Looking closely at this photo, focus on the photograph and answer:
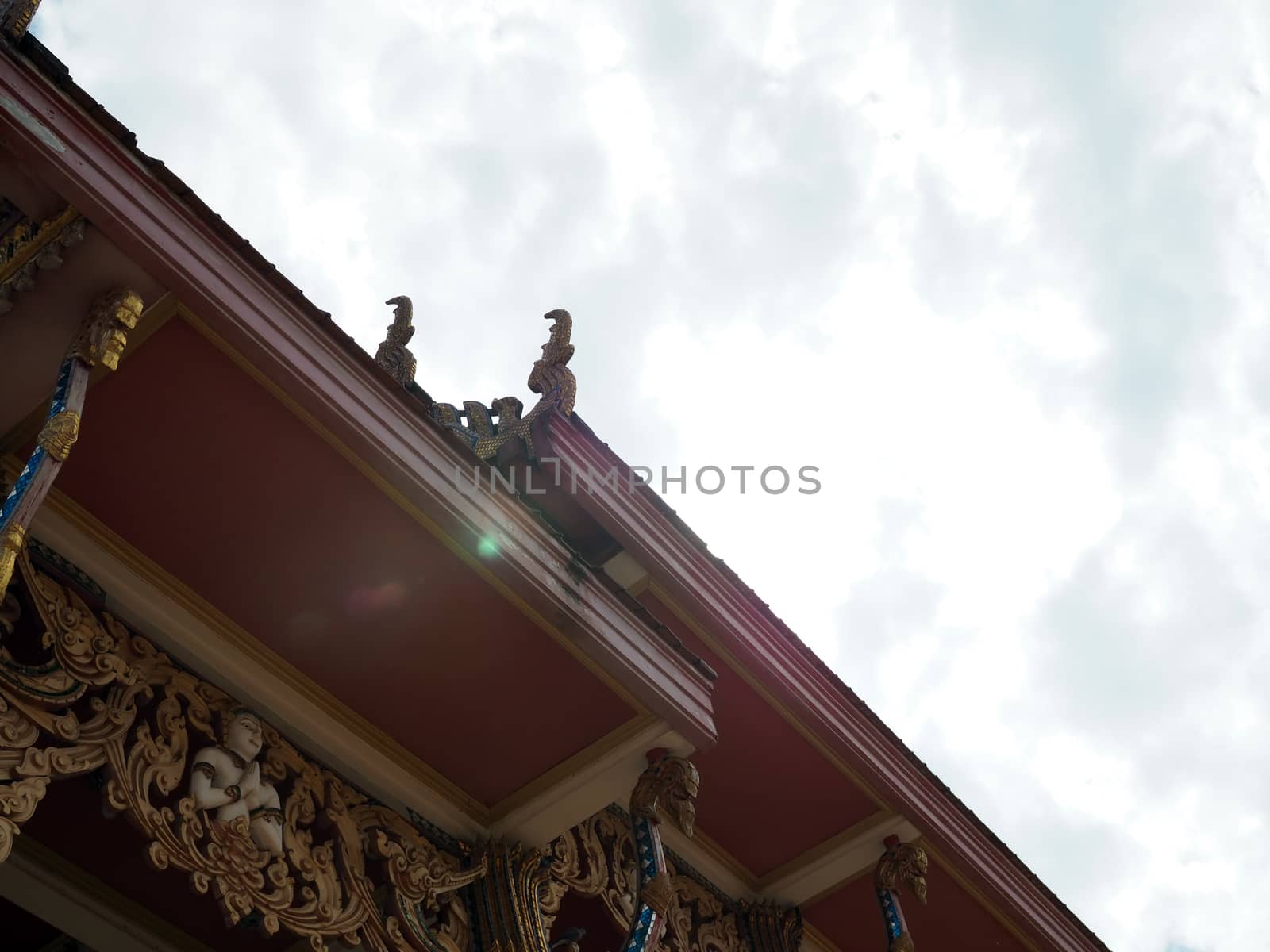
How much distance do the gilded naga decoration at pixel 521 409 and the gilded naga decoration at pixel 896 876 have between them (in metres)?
2.73

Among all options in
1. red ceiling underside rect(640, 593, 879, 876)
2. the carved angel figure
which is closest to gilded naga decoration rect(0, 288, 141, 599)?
the carved angel figure

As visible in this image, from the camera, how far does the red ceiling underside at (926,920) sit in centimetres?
677

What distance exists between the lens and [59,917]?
4969 mm

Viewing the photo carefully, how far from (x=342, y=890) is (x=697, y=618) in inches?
77.7

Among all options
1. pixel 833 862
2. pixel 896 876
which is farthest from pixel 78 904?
pixel 896 876

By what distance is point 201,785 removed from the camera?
14.1 feet

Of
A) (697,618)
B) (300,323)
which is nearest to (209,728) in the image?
(300,323)

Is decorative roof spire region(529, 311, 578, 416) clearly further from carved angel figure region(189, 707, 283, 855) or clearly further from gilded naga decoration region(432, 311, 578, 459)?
carved angel figure region(189, 707, 283, 855)

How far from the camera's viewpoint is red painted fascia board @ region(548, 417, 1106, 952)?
5629mm

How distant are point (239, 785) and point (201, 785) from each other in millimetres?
161

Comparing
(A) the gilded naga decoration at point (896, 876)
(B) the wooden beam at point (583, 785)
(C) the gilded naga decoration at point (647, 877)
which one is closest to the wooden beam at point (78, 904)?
Answer: (B) the wooden beam at point (583, 785)

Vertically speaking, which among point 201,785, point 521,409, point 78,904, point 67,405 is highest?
point 521,409

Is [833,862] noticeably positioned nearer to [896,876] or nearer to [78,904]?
[896,876]

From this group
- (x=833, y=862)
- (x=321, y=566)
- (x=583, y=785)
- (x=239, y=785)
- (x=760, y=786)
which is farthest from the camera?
(x=833, y=862)
